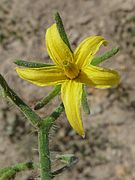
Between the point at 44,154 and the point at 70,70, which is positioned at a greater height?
the point at 70,70

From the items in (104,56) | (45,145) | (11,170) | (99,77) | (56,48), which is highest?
(56,48)

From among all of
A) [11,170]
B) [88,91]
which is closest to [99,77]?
[11,170]

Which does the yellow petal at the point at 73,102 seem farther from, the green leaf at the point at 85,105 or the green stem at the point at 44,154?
the green stem at the point at 44,154

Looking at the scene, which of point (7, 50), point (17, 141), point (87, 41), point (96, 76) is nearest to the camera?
point (96, 76)

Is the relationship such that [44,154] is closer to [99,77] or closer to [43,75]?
[43,75]

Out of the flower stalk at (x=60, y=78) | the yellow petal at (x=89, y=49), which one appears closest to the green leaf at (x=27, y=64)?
the flower stalk at (x=60, y=78)

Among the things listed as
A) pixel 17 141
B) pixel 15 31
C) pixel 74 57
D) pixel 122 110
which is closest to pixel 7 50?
pixel 15 31

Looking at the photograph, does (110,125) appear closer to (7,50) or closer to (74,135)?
(74,135)

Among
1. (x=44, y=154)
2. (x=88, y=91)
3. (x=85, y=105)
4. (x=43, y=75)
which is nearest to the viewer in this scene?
(x=85, y=105)
